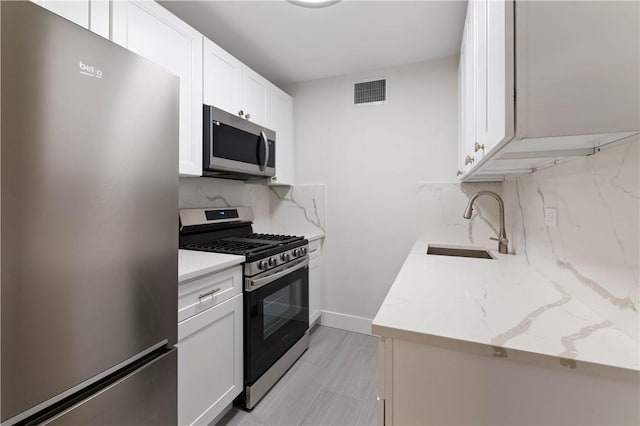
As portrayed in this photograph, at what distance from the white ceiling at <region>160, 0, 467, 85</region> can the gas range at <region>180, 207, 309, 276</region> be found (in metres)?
1.31

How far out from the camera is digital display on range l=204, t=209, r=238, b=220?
218cm

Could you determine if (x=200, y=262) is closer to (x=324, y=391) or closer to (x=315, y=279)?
(x=324, y=391)

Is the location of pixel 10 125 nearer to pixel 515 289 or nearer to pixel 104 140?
pixel 104 140

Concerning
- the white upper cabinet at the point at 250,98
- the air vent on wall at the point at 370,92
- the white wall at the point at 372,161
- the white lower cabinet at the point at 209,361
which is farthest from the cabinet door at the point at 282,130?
the white lower cabinet at the point at 209,361

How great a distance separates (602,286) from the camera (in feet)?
2.82

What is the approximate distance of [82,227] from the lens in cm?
84

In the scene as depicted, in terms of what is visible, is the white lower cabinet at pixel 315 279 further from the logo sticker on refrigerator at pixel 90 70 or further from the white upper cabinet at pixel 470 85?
the logo sticker on refrigerator at pixel 90 70

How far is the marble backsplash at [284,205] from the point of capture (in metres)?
2.69

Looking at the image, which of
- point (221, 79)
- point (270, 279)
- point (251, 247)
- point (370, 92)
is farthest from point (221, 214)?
point (370, 92)

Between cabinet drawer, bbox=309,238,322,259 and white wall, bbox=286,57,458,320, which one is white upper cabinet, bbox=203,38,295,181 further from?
cabinet drawer, bbox=309,238,322,259

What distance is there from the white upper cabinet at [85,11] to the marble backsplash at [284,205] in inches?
54.3

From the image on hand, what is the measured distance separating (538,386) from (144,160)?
1.33 meters

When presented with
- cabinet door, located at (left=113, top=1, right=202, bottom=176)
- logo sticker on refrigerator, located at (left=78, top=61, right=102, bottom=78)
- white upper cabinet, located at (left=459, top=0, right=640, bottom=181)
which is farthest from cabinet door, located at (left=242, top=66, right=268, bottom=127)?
white upper cabinet, located at (left=459, top=0, right=640, bottom=181)

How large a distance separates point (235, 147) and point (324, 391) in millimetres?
1776
